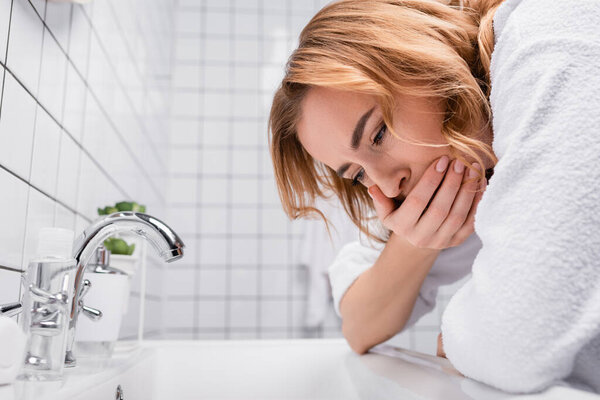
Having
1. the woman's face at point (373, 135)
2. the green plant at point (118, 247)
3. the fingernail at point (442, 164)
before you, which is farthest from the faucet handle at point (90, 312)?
the fingernail at point (442, 164)

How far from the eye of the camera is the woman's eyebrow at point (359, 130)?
26.2 inches

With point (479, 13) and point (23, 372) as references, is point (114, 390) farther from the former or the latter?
point (479, 13)

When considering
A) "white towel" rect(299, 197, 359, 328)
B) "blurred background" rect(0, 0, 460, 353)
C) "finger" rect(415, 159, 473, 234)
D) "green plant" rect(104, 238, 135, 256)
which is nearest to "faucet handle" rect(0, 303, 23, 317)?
"green plant" rect(104, 238, 135, 256)

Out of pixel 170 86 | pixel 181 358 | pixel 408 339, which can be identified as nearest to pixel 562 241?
pixel 181 358

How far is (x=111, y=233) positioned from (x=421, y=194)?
15.8 inches

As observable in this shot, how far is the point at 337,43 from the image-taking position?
685 mm

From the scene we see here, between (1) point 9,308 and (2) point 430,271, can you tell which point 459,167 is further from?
(1) point 9,308

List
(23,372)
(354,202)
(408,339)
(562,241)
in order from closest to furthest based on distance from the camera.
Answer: (562,241)
(23,372)
(354,202)
(408,339)

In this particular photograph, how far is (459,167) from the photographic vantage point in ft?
2.20

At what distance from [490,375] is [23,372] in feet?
1.42

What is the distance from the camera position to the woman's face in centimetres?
66

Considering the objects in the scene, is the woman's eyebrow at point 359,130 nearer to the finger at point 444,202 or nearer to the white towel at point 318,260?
the finger at point 444,202

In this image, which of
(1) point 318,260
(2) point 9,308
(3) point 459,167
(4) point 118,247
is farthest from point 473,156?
(1) point 318,260

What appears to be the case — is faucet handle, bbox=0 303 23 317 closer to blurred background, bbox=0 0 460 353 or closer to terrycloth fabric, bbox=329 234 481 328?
terrycloth fabric, bbox=329 234 481 328
